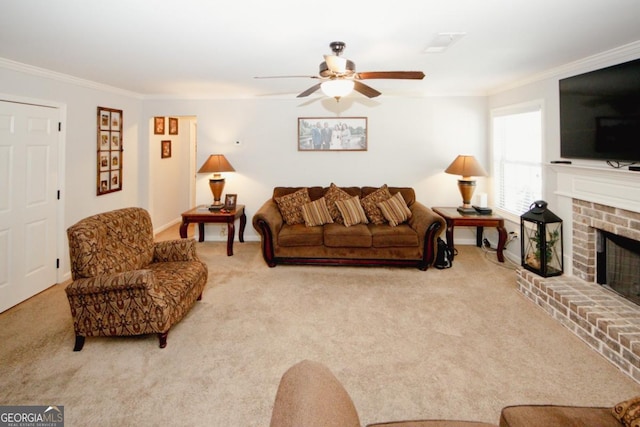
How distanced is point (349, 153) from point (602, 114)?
3.21 m

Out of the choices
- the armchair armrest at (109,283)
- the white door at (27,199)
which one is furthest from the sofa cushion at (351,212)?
the white door at (27,199)

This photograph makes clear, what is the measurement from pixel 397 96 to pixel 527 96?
178 centimetres

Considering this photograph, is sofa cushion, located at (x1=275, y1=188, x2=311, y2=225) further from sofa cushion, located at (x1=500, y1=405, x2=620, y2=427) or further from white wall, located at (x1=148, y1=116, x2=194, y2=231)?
sofa cushion, located at (x1=500, y1=405, x2=620, y2=427)

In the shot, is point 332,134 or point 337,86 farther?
point 332,134

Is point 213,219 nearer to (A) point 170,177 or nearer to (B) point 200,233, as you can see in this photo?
(B) point 200,233

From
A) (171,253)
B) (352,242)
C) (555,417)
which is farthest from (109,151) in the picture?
(555,417)

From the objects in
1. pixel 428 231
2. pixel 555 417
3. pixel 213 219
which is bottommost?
pixel 555 417

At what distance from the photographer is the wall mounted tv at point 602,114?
9.14 feet

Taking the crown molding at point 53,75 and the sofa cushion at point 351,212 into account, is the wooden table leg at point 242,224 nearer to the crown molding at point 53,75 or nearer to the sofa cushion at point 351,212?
the sofa cushion at point 351,212

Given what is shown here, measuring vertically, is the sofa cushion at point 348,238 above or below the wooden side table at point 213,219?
below

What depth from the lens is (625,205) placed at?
2871 millimetres

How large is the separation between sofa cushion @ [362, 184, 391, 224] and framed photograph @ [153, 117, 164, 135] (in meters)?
3.70

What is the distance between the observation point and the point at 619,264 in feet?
10.3

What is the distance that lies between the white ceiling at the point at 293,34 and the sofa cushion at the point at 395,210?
1.70 m
